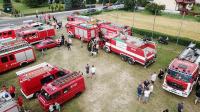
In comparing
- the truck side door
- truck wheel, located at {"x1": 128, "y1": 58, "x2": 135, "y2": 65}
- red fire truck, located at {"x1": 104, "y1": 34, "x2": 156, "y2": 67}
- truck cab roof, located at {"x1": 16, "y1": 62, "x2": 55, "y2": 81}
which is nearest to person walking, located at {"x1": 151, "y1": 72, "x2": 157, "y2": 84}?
red fire truck, located at {"x1": 104, "y1": 34, "x2": 156, "y2": 67}

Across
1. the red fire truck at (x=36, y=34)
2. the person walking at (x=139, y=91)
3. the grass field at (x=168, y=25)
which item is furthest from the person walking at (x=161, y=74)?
the red fire truck at (x=36, y=34)

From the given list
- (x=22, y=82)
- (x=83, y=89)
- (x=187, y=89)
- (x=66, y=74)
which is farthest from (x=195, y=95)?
(x=22, y=82)

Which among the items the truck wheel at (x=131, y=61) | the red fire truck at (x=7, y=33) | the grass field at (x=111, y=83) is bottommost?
the grass field at (x=111, y=83)

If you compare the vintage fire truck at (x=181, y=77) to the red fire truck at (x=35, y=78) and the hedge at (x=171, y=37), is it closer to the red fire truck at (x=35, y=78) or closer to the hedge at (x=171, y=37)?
the red fire truck at (x=35, y=78)

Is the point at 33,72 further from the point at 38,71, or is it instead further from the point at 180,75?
the point at 180,75

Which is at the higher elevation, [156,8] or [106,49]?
[156,8]

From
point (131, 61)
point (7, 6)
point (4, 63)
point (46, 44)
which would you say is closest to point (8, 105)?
point (4, 63)

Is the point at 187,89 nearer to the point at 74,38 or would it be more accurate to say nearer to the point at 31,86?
the point at 31,86
